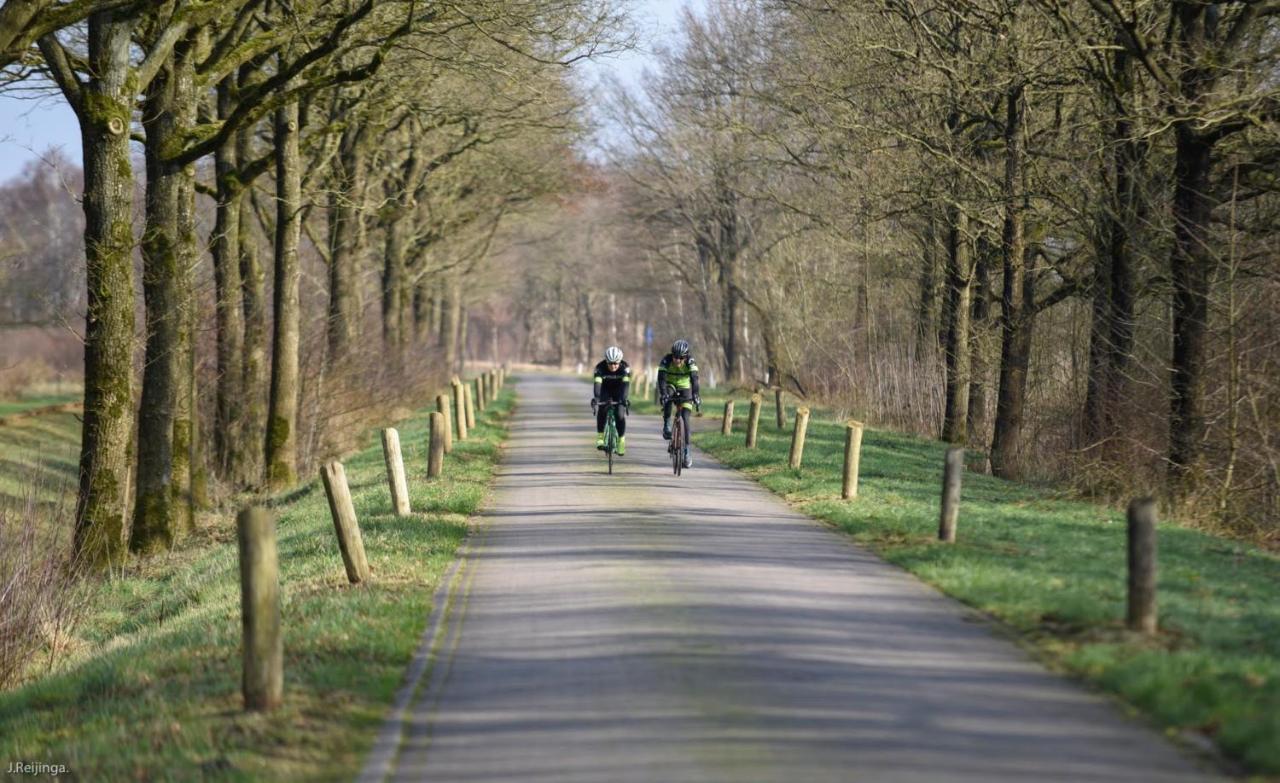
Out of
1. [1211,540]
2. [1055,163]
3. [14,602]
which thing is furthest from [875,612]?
[1055,163]

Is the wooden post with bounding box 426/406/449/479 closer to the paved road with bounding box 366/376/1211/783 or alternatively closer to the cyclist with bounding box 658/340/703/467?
the cyclist with bounding box 658/340/703/467

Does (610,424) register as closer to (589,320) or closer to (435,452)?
(435,452)

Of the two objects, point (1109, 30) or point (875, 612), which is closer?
point (875, 612)

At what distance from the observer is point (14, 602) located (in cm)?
1445

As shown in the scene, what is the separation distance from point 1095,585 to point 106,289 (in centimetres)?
1221

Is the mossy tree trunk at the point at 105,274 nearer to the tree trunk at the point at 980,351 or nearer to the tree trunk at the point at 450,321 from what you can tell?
the tree trunk at the point at 980,351

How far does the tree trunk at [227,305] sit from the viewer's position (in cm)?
2427

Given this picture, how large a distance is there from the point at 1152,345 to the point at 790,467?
701 cm

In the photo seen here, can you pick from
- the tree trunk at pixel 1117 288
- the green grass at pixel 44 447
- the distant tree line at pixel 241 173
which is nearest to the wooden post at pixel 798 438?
the tree trunk at pixel 1117 288

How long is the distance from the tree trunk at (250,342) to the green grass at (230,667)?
826 centimetres

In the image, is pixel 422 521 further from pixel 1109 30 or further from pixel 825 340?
pixel 825 340

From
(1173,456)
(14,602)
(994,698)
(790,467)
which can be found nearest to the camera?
(994,698)

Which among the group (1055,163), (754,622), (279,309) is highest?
(1055,163)

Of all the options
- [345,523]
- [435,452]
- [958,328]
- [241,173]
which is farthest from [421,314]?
[345,523]
